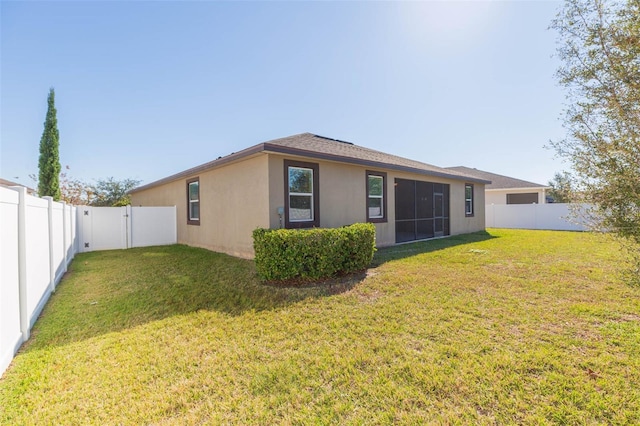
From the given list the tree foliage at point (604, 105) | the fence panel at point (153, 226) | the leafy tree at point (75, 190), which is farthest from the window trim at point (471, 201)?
the leafy tree at point (75, 190)

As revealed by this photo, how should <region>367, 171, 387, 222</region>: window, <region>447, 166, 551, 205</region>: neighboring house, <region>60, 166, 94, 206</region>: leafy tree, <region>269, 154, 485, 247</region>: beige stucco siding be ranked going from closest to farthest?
<region>269, 154, 485, 247</region>: beige stucco siding < <region>367, 171, 387, 222</region>: window < <region>447, 166, 551, 205</region>: neighboring house < <region>60, 166, 94, 206</region>: leafy tree

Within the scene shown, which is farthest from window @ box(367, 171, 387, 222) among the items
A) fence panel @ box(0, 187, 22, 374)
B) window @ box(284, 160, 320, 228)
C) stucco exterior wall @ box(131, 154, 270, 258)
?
fence panel @ box(0, 187, 22, 374)

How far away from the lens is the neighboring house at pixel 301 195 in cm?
728

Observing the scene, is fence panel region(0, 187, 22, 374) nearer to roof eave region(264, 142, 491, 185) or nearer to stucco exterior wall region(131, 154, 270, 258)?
roof eave region(264, 142, 491, 185)

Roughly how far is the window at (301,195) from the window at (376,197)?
2412mm

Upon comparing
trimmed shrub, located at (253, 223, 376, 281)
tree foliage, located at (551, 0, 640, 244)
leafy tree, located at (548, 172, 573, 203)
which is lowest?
trimmed shrub, located at (253, 223, 376, 281)

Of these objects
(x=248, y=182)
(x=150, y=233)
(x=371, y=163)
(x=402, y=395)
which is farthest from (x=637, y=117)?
(x=150, y=233)

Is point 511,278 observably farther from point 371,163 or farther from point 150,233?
point 150,233

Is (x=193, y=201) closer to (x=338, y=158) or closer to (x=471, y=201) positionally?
(x=338, y=158)

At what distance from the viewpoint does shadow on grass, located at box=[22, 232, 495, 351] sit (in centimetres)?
390

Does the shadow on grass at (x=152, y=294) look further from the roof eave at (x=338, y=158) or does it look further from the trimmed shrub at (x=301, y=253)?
the roof eave at (x=338, y=158)

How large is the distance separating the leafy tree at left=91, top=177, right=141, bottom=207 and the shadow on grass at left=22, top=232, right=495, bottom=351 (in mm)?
17688

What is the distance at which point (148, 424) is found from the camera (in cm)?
203

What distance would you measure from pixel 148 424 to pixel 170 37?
10.6 meters
